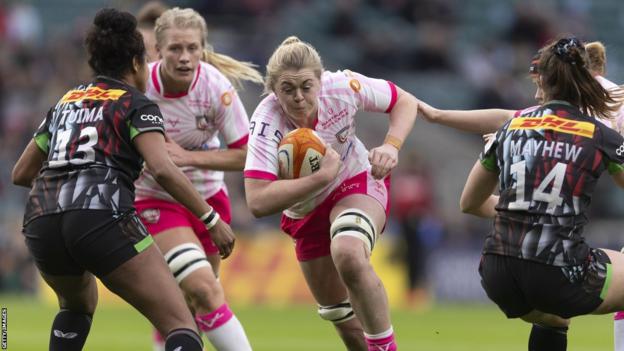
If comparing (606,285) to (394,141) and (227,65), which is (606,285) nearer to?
(394,141)

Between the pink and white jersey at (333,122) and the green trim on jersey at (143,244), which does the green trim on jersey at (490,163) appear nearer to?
the pink and white jersey at (333,122)

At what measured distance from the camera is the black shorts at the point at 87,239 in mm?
6387

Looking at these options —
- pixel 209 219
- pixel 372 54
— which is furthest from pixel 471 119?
pixel 372 54

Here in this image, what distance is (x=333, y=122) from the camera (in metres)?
7.61

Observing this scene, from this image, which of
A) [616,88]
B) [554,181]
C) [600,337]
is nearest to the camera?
[554,181]

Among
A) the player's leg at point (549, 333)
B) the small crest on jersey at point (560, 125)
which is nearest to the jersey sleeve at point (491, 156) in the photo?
the small crest on jersey at point (560, 125)

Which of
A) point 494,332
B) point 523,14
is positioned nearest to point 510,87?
point 523,14

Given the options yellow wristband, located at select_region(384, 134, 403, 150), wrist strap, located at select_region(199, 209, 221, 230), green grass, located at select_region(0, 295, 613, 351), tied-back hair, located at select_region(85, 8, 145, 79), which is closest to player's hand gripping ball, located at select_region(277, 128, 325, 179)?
yellow wristband, located at select_region(384, 134, 403, 150)

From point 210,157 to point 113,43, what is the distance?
66.4 inches

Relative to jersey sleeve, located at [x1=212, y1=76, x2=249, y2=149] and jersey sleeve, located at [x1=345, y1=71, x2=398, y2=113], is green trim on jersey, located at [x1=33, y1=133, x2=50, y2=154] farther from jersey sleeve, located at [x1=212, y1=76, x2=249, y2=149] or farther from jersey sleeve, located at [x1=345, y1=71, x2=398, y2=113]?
jersey sleeve, located at [x1=345, y1=71, x2=398, y2=113]

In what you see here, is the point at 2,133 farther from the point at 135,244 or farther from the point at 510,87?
the point at 135,244

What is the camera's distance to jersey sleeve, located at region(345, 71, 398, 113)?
7633 mm

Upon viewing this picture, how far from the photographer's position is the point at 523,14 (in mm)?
21422

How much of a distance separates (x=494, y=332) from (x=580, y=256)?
6.93m
